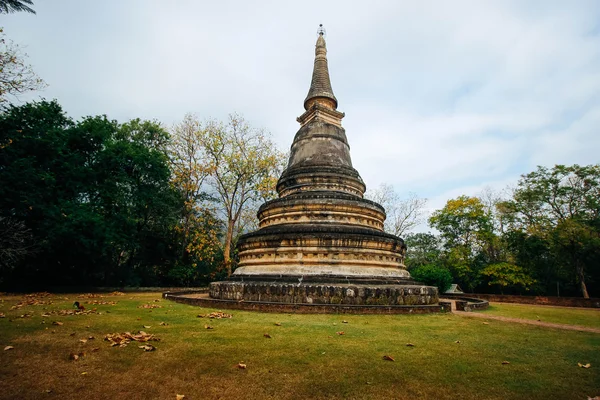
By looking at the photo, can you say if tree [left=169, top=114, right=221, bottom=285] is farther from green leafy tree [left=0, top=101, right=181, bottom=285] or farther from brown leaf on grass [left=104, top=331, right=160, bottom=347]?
brown leaf on grass [left=104, top=331, right=160, bottom=347]

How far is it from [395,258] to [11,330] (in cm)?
1308

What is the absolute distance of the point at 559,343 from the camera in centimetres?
646

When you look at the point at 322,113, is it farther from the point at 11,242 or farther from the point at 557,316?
the point at 11,242

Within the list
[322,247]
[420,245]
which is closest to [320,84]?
[322,247]

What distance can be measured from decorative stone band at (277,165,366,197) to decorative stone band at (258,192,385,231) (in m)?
1.26

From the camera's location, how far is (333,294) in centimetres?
1055

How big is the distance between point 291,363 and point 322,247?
868 cm

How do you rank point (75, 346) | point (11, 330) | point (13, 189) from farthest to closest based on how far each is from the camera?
point (13, 189) → point (11, 330) → point (75, 346)

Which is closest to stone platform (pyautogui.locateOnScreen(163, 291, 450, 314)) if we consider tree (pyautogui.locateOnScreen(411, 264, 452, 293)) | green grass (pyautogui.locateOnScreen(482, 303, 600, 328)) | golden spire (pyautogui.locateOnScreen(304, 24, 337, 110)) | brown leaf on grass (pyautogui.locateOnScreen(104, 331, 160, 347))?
green grass (pyautogui.locateOnScreen(482, 303, 600, 328))

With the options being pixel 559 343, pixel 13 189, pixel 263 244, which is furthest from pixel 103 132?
pixel 559 343

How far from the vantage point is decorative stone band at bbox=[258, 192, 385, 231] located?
49.9ft

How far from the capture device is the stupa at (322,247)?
10.8 metres

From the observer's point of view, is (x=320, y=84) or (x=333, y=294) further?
(x=320, y=84)

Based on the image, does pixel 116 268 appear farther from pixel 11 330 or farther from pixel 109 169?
pixel 11 330
